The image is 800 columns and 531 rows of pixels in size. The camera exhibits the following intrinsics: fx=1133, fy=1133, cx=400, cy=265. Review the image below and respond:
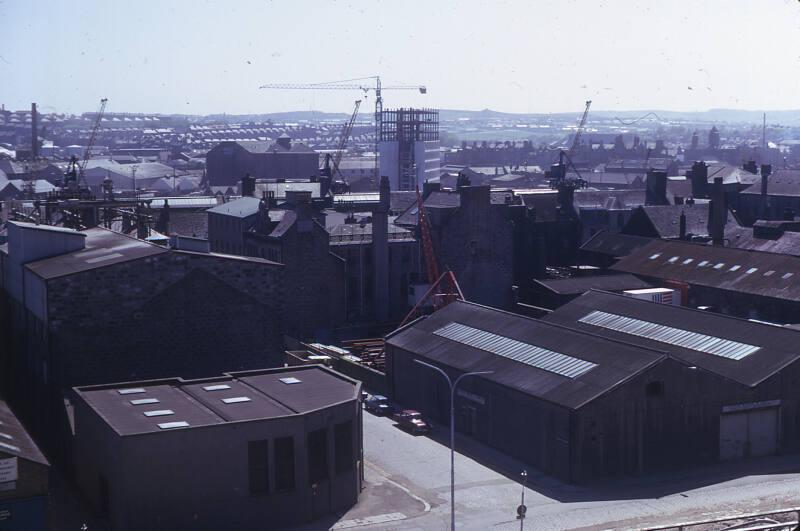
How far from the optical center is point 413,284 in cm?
7000

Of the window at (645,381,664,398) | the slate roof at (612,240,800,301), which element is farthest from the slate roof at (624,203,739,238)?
the window at (645,381,664,398)

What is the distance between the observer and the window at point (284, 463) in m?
35.0

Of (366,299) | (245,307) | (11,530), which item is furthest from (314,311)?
(11,530)

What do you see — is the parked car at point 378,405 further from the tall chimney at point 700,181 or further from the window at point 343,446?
the tall chimney at point 700,181

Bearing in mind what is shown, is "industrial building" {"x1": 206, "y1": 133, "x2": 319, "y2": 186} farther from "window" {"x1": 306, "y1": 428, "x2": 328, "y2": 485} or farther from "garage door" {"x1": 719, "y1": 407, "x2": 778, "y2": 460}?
"window" {"x1": 306, "y1": 428, "x2": 328, "y2": 485}

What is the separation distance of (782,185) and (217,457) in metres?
73.9

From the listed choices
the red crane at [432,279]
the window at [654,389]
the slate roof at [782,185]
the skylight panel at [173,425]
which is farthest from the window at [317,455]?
the slate roof at [782,185]

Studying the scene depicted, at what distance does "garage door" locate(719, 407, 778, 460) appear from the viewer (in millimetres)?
42406

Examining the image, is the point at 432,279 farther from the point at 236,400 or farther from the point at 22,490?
the point at 22,490

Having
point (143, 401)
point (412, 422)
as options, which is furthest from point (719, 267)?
point (143, 401)

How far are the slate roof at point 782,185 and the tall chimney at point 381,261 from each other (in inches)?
1643

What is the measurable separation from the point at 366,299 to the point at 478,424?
25.2 meters

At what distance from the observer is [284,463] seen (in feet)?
115

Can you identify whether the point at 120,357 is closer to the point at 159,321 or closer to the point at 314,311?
the point at 159,321
